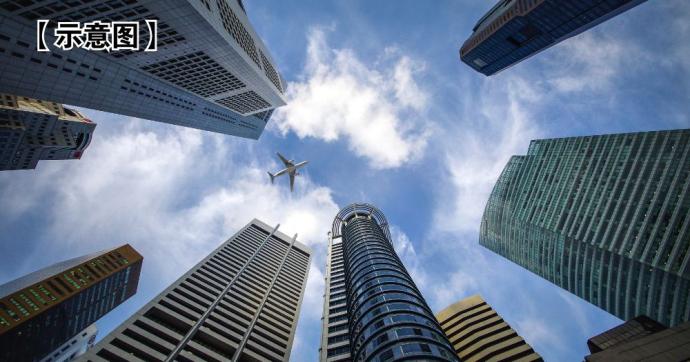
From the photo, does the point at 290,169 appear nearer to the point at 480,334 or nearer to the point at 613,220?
the point at 480,334

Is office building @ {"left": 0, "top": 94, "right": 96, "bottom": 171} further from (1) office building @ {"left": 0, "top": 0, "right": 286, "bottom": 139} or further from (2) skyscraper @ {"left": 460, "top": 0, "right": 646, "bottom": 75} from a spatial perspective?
(2) skyscraper @ {"left": 460, "top": 0, "right": 646, "bottom": 75}

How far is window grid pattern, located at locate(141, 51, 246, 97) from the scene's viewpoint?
6222 cm

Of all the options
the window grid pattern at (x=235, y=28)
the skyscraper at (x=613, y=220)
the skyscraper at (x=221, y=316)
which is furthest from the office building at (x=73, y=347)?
the skyscraper at (x=613, y=220)

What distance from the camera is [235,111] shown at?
359ft

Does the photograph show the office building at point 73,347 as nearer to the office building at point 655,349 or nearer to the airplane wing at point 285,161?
the airplane wing at point 285,161

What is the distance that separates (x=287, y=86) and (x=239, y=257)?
110 m

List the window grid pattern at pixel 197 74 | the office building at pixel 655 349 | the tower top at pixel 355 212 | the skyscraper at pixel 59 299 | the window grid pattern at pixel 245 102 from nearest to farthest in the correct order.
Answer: the office building at pixel 655 349
the window grid pattern at pixel 197 74
the skyscraper at pixel 59 299
the window grid pattern at pixel 245 102
the tower top at pixel 355 212

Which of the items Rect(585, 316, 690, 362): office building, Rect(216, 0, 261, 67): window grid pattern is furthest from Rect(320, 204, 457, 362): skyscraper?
Rect(216, 0, 261, 67): window grid pattern

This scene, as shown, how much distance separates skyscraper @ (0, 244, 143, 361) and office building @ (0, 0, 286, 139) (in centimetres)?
6052

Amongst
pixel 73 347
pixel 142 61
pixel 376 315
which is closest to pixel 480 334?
pixel 376 315

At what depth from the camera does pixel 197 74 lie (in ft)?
230

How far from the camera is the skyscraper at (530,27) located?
3706 inches

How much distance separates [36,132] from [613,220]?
167285 millimetres

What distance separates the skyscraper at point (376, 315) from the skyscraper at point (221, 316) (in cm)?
1041
